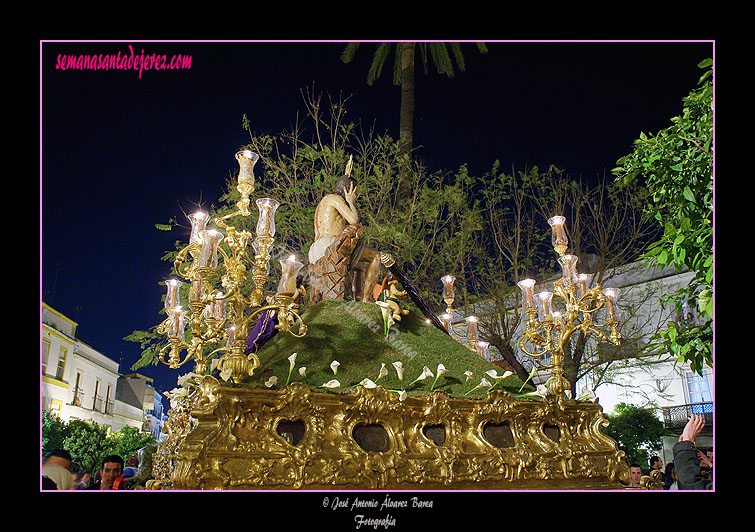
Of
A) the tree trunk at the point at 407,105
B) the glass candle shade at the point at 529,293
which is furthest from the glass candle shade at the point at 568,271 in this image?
the tree trunk at the point at 407,105

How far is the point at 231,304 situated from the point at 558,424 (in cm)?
354

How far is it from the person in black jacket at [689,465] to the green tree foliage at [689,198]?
951mm

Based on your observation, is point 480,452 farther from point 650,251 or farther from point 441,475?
point 650,251

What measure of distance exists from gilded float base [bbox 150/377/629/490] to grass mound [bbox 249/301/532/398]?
1.02ft

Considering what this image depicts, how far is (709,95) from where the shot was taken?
5516mm

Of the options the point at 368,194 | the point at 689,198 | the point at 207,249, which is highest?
the point at 368,194

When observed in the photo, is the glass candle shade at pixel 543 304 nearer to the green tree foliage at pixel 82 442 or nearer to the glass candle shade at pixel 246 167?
the glass candle shade at pixel 246 167

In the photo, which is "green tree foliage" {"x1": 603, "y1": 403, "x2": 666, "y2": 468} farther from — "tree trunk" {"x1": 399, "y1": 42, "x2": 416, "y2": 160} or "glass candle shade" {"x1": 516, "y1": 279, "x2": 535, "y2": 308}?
"glass candle shade" {"x1": 516, "y1": 279, "x2": 535, "y2": 308}

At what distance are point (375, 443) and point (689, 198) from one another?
4012 millimetres

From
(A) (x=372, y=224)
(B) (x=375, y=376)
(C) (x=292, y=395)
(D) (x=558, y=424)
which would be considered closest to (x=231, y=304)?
(C) (x=292, y=395)

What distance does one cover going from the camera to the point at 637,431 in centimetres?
1709

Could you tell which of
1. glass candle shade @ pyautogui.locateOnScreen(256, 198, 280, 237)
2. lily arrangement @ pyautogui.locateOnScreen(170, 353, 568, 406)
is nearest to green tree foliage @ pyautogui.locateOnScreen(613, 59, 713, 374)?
lily arrangement @ pyautogui.locateOnScreen(170, 353, 568, 406)

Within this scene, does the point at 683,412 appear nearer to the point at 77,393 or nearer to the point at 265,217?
the point at 265,217

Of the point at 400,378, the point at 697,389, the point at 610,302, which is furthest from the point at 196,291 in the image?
the point at 697,389
